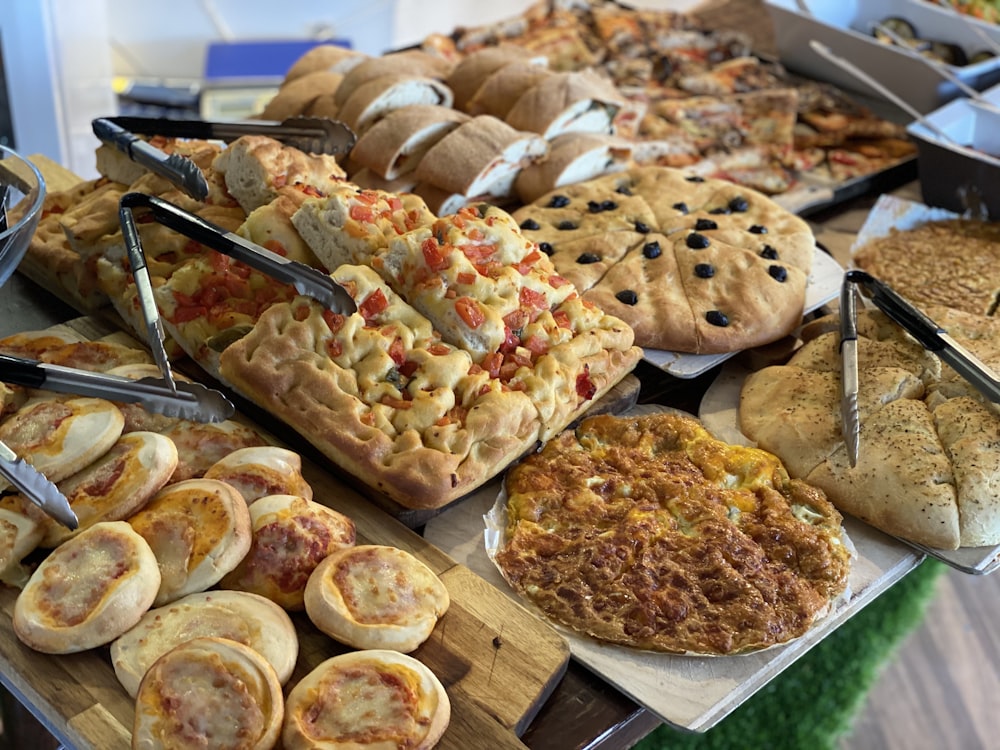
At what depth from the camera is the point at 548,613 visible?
2.10m

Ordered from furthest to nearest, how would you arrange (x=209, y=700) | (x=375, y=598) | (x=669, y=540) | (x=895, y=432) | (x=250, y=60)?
(x=250, y=60) → (x=895, y=432) → (x=669, y=540) → (x=375, y=598) → (x=209, y=700)

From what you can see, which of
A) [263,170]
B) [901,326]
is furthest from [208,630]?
[901,326]

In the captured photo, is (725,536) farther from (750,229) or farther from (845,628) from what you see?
(845,628)

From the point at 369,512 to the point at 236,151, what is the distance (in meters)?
1.18

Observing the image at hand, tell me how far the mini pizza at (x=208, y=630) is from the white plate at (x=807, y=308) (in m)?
1.37

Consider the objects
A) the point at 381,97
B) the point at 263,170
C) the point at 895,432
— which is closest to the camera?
the point at 895,432

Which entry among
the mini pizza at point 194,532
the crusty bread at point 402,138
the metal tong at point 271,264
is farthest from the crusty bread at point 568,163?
the mini pizza at point 194,532

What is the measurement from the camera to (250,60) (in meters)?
6.94

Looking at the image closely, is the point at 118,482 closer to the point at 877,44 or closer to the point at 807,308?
Answer: the point at 807,308

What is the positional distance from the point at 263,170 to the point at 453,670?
1.53 metres

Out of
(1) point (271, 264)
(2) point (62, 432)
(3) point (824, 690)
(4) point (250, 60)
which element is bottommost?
(3) point (824, 690)

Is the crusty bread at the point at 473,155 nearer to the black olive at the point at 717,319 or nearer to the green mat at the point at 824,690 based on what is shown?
the black olive at the point at 717,319

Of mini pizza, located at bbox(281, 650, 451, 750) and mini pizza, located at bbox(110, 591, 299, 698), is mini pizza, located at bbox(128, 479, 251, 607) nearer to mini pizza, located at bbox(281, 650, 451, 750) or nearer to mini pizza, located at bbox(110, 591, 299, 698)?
mini pizza, located at bbox(110, 591, 299, 698)

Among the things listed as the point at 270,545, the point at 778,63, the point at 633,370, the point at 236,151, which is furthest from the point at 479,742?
the point at 778,63
